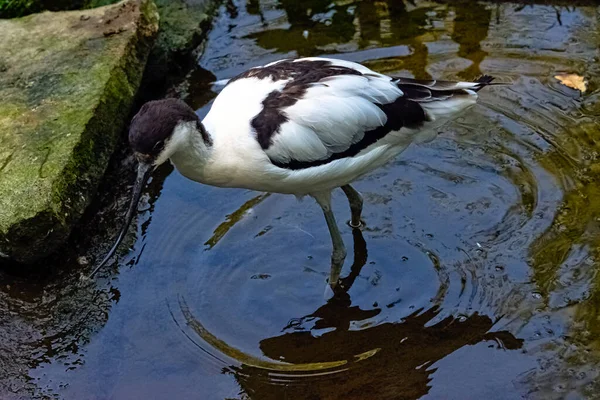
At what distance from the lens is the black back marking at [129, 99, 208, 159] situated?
13.2 feet

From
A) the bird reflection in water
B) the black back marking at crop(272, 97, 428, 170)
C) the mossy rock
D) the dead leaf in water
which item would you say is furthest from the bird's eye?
the dead leaf in water

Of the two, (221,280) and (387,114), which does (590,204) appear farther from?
(221,280)

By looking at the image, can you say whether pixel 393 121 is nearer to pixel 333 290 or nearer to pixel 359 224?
pixel 359 224

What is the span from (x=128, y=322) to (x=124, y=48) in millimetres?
2407

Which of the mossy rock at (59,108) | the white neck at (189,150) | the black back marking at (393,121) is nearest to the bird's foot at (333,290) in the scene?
the black back marking at (393,121)

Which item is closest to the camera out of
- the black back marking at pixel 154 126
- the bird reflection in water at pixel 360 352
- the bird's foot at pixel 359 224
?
the black back marking at pixel 154 126

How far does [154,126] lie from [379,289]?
1.70m

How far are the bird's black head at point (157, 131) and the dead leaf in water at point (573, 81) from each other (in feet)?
11.2

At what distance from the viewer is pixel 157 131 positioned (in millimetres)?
4031

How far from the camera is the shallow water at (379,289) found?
4281 mm

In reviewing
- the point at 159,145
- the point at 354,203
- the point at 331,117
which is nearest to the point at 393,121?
the point at 331,117

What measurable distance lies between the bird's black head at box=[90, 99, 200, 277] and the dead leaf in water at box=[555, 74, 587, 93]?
3.42 m

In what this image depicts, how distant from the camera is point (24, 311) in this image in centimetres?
478

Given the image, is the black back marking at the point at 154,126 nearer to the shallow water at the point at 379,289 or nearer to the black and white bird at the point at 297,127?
the black and white bird at the point at 297,127
